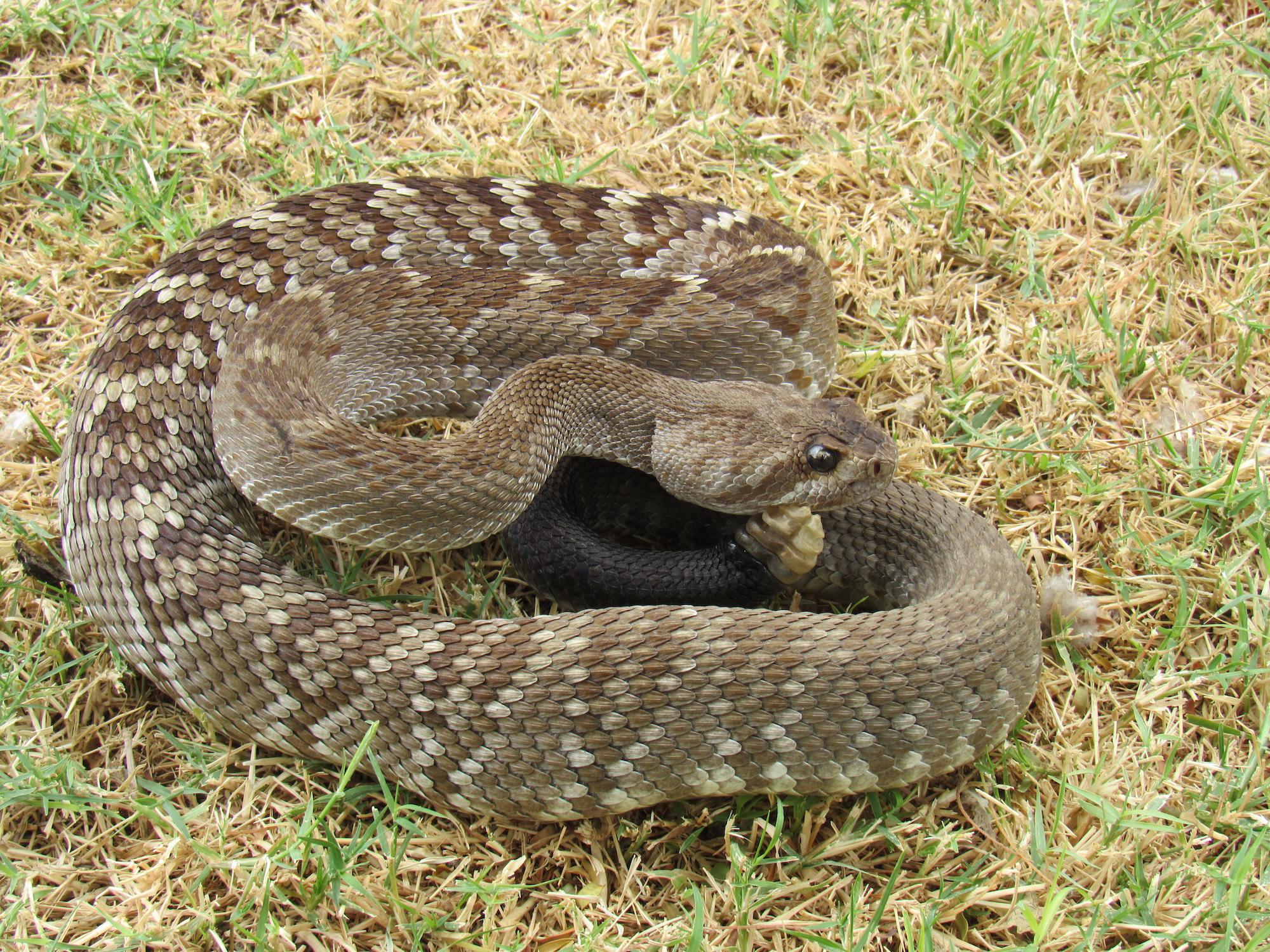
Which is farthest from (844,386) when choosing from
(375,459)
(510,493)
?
(375,459)

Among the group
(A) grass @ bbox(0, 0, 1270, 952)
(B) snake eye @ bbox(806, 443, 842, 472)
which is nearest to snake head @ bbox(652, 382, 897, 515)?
(B) snake eye @ bbox(806, 443, 842, 472)

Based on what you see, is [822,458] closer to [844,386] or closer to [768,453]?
[768,453]

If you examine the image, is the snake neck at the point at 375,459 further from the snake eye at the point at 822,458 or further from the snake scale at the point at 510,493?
the snake eye at the point at 822,458

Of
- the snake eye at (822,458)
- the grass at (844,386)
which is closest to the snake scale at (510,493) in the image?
the snake eye at (822,458)

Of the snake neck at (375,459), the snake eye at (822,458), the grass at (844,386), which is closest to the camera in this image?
the grass at (844,386)

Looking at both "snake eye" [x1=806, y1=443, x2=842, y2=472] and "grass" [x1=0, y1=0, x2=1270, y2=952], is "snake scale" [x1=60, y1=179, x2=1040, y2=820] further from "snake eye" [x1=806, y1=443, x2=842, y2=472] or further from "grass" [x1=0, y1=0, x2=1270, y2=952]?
"grass" [x1=0, y1=0, x2=1270, y2=952]

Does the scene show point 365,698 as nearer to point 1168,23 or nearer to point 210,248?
point 210,248
